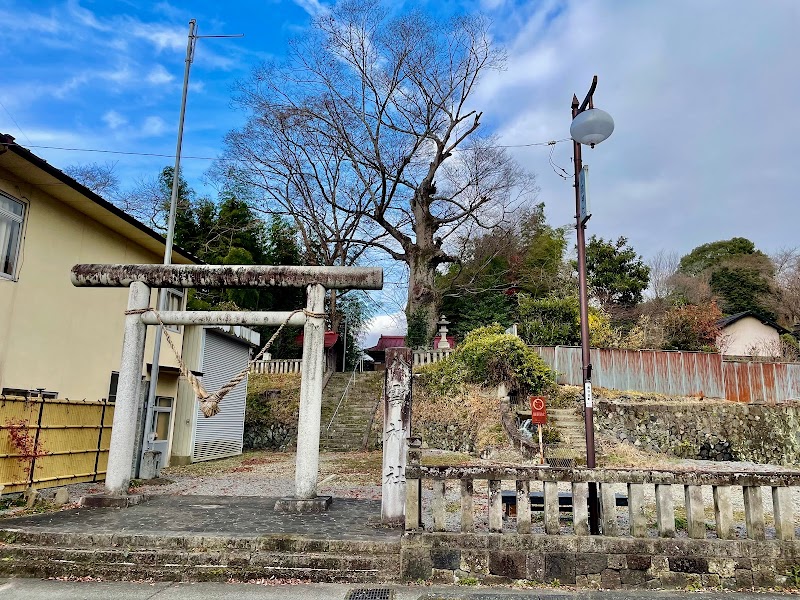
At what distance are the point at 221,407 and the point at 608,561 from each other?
1617cm

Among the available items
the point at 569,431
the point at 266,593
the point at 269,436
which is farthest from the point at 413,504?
the point at 269,436

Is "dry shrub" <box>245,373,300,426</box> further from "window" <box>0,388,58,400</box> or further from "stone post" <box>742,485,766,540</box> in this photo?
"stone post" <box>742,485,766,540</box>

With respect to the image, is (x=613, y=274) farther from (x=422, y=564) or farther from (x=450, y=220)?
(x=422, y=564)

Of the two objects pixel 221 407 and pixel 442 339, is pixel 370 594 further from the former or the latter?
pixel 442 339

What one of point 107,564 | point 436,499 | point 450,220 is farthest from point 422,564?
point 450,220

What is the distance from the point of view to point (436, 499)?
5520mm

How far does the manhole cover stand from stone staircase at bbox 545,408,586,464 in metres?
10.0

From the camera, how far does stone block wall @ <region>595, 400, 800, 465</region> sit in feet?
57.1

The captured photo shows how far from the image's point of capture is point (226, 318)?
832cm

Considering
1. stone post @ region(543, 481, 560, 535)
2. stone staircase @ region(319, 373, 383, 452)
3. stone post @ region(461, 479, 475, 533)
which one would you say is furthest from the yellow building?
stone staircase @ region(319, 373, 383, 452)

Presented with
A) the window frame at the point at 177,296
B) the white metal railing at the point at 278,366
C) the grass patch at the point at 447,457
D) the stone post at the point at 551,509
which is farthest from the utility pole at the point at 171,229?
the white metal railing at the point at 278,366

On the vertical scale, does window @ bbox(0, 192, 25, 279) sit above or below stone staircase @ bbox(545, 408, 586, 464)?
above

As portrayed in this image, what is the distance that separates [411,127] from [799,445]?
21.1 m

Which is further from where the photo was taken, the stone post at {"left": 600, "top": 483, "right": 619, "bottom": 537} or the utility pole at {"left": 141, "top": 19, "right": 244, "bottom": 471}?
the utility pole at {"left": 141, "top": 19, "right": 244, "bottom": 471}
